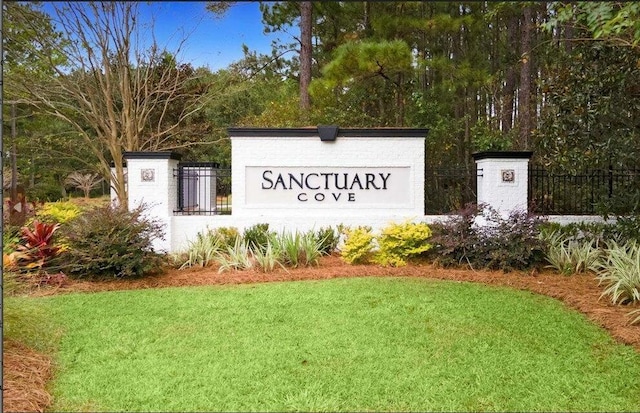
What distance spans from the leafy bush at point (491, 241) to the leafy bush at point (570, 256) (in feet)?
0.59

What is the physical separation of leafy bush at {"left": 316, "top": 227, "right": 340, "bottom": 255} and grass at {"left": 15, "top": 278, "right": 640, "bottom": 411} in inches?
107

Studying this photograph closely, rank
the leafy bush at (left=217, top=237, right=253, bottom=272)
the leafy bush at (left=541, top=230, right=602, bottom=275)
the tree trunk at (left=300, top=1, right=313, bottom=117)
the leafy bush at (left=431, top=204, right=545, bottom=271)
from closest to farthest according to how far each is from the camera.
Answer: the leafy bush at (left=541, top=230, right=602, bottom=275) → the leafy bush at (left=431, top=204, right=545, bottom=271) → the leafy bush at (left=217, top=237, right=253, bottom=272) → the tree trunk at (left=300, top=1, right=313, bottom=117)

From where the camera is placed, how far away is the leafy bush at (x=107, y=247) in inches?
276

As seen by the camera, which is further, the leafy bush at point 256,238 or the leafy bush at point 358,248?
the leafy bush at point 256,238

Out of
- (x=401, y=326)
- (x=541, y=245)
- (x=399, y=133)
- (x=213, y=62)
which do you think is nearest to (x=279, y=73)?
(x=213, y=62)

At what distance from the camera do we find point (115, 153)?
12.4 metres

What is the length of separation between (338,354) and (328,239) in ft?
15.9

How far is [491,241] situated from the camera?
7715 millimetres

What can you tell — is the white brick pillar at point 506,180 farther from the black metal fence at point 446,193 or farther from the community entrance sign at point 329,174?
the black metal fence at point 446,193

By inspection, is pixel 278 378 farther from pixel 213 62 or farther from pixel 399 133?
pixel 213 62

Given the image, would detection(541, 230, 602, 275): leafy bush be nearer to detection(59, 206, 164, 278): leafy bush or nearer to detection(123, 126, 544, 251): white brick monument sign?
detection(123, 126, 544, 251): white brick monument sign

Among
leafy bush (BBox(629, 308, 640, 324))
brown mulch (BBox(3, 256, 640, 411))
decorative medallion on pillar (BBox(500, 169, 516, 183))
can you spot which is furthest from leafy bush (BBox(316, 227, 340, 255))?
leafy bush (BBox(629, 308, 640, 324))

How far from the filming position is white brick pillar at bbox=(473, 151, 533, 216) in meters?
8.68

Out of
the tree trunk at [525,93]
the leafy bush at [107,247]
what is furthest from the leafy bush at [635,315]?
the tree trunk at [525,93]
